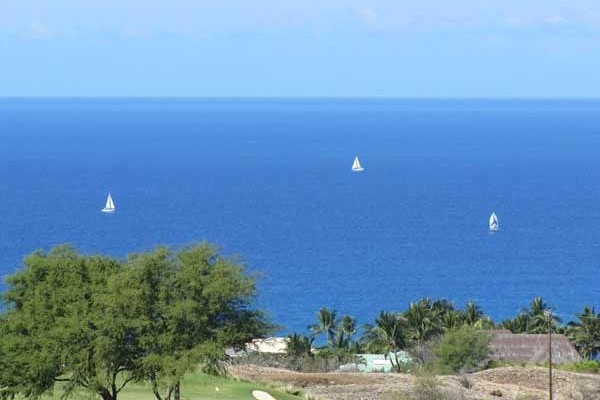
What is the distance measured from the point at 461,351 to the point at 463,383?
1041 cm

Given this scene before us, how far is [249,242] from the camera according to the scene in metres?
114

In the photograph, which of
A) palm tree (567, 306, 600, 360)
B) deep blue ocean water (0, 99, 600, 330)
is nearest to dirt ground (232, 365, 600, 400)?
palm tree (567, 306, 600, 360)

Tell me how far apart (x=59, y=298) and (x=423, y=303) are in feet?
112

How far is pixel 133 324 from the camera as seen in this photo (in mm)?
29562

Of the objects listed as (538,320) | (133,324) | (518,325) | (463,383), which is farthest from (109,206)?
(133,324)

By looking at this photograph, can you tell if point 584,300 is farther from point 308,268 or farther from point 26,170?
point 26,170

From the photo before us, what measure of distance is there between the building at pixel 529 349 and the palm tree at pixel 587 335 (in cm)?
224

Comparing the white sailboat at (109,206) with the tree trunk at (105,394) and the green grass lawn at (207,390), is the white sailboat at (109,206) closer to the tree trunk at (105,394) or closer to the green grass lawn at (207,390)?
the green grass lawn at (207,390)

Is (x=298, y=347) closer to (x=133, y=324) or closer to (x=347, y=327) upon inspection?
(x=347, y=327)

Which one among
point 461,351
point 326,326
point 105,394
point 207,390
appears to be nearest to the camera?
point 105,394

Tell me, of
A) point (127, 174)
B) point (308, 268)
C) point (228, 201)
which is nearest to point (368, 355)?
point (308, 268)

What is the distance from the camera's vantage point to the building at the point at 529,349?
5550 centimetres

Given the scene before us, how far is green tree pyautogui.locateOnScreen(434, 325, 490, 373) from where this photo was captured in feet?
166

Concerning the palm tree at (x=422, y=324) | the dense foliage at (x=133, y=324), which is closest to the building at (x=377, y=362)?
the palm tree at (x=422, y=324)
